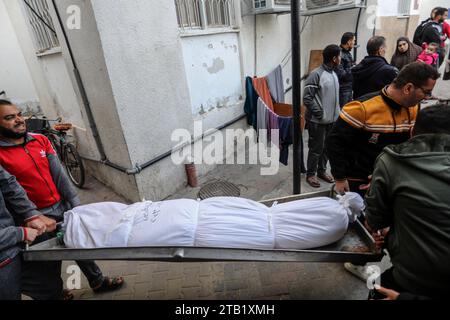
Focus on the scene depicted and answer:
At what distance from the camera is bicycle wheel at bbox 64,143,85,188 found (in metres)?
4.84

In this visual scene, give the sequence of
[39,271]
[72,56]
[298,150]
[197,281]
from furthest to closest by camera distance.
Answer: [72,56], [298,150], [197,281], [39,271]

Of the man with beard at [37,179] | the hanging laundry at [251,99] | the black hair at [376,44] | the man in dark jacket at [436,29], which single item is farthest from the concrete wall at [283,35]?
the man with beard at [37,179]

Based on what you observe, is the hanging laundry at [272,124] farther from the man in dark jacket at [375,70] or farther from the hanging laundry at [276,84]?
the man in dark jacket at [375,70]

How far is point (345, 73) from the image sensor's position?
423cm

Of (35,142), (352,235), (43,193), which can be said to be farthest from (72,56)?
(352,235)

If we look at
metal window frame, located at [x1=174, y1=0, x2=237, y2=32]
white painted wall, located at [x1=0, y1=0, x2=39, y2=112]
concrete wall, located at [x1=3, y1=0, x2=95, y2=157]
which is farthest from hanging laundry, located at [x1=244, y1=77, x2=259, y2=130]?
white painted wall, located at [x1=0, y1=0, x2=39, y2=112]

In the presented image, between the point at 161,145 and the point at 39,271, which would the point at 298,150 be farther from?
the point at 39,271

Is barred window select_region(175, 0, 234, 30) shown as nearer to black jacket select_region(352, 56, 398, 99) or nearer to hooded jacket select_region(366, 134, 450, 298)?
black jacket select_region(352, 56, 398, 99)

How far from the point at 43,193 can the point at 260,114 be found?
3670 millimetres

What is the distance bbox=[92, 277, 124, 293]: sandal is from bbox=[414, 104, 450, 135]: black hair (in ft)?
9.59

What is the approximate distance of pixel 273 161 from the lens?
536cm

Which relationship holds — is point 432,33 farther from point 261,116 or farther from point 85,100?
point 85,100

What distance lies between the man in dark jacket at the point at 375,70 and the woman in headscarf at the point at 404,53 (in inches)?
80.7

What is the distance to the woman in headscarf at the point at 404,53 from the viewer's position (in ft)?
17.3
